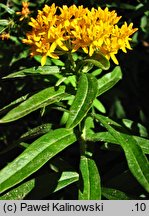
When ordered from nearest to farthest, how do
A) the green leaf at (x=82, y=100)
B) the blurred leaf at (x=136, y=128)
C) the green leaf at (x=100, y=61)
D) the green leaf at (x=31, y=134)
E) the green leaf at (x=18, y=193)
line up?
1. the green leaf at (x=82, y=100)
2. the green leaf at (x=100, y=61)
3. the green leaf at (x=18, y=193)
4. the green leaf at (x=31, y=134)
5. the blurred leaf at (x=136, y=128)

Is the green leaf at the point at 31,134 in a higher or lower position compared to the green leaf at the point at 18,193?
higher

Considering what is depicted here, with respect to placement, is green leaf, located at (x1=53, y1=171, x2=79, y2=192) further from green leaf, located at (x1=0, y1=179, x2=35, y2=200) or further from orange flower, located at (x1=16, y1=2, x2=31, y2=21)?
orange flower, located at (x1=16, y1=2, x2=31, y2=21)

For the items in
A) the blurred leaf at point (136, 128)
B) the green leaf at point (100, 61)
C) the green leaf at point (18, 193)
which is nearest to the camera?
the green leaf at point (100, 61)

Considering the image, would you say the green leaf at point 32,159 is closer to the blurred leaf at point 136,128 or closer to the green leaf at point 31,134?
the green leaf at point 31,134

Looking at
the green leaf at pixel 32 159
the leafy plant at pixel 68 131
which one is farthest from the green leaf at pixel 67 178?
the green leaf at pixel 32 159

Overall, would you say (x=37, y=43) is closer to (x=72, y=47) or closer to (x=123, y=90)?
(x=72, y=47)

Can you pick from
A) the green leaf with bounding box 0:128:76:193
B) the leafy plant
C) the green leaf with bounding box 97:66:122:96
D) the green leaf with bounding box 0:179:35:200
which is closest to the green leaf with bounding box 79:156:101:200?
the leafy plant
